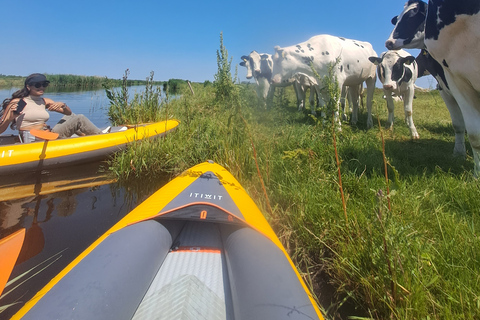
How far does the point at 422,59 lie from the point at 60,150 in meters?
5.51

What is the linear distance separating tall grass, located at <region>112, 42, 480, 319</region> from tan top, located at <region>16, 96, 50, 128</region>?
1398 millimetres

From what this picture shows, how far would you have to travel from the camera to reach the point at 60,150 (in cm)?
433

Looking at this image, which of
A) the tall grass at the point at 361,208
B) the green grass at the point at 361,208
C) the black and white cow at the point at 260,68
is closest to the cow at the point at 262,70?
the black and white cow at the point at 260,68

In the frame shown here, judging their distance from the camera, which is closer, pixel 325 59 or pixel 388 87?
pixel 388 87

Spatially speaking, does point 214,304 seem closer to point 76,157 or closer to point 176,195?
point 176,195

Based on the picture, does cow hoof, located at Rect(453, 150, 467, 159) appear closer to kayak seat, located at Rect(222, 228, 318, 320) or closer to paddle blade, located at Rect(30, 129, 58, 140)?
kayak seat, located at Rect(222, 228, 318, 320)

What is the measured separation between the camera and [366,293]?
1.65m

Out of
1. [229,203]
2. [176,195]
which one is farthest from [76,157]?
[229,203]

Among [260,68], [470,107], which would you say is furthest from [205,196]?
[260,68]

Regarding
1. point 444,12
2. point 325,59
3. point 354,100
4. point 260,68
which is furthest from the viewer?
point 260,68

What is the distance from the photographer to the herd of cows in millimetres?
2428

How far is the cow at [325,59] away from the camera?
232 inches

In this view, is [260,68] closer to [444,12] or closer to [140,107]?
[140,107]

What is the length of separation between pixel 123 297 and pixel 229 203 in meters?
1.00
